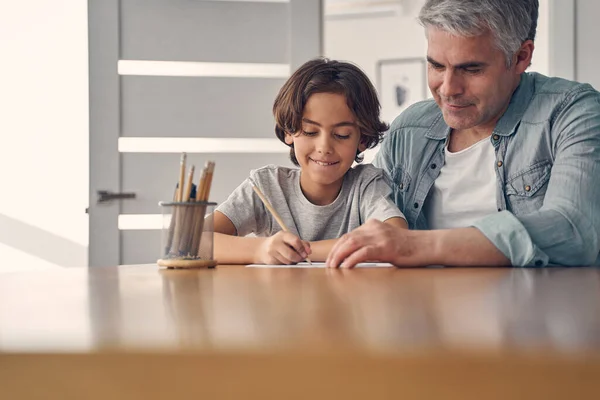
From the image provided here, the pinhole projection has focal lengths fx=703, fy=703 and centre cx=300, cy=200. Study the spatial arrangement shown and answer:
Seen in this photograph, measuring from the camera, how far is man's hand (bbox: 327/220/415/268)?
1.11m

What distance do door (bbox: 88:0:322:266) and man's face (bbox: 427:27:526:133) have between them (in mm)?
1680

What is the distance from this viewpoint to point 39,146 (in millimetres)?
3469

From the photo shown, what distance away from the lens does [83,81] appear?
3531 mm

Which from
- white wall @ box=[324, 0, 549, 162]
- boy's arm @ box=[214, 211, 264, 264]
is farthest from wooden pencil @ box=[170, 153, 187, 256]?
white wall @ box=[324, 0, 549, 162]

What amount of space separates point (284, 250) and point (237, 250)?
0.15m

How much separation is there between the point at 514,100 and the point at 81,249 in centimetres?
246

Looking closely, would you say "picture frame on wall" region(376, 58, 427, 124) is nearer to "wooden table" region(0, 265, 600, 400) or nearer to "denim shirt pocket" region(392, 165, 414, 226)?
"denim shirt pocket" region(392, 165, 414, 226)

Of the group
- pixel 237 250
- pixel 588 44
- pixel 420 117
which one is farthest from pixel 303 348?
pixel 588 44

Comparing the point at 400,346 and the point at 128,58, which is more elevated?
the point at 128,58

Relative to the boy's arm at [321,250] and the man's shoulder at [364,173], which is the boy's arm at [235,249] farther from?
the man's shoulder at [364,173]

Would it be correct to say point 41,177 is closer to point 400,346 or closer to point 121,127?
point 121,127

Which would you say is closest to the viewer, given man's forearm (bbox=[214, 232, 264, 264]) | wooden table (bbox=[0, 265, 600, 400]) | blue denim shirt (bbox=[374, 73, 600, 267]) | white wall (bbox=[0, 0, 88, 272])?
wooden table (bbox=[0, 265, 600, 400])

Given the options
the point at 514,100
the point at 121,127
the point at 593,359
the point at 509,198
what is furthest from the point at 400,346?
the point at 121,127

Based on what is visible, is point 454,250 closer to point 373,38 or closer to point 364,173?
point 364,173
